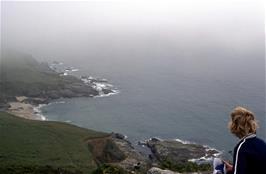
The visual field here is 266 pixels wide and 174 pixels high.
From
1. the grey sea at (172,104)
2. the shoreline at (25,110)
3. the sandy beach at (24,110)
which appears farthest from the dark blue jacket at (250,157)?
the sandy beach at (24,110)

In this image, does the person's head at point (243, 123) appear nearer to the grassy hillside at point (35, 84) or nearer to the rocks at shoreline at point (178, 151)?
the rocks at shoreline at point (178, 151)

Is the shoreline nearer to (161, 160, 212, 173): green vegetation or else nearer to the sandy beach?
the sandy beach

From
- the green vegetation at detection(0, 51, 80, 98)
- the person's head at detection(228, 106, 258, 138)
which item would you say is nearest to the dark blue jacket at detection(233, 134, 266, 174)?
the person's head at detection(228, 106, 258, 138)

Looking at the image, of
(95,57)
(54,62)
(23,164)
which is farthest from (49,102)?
(95,57)

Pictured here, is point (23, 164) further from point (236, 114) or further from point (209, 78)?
point (209, 78)

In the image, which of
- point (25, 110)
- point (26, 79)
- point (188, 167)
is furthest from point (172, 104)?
point (188, 167)

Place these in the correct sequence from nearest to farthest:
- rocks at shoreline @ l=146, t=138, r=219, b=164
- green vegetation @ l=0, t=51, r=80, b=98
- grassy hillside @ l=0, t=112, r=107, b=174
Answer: grassy hillside @ l=0, t=112, r=107, b=174
rocks at shoreline @ l=146, t=138, r=219, b=164
green vegetation @ l=0, t=51, r=80, b=98

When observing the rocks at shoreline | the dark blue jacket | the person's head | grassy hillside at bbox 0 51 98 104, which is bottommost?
the rocks at shoreline

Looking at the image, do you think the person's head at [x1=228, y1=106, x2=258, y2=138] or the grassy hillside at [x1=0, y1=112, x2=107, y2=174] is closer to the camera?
the person's head at [x1=228, y1=106, x2=258, y2=138]
